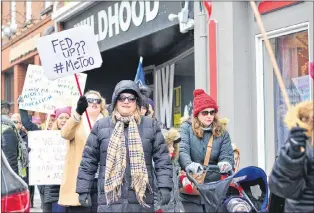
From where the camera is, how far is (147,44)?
44.4 feet

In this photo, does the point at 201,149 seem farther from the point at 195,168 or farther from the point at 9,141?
the point at 9,141

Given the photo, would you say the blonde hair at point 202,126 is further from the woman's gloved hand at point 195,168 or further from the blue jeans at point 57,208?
the blue jeans at point 57,208

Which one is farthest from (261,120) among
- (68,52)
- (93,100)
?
(68,52)

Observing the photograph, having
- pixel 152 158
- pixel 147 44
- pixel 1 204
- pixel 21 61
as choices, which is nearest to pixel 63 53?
pixel 152 158

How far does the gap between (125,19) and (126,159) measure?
302 inches

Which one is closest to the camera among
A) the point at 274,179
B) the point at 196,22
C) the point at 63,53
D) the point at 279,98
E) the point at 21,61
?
the point at 274,179

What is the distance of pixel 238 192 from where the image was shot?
5.59 m

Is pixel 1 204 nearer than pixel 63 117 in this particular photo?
Yes

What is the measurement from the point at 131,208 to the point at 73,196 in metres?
1.39

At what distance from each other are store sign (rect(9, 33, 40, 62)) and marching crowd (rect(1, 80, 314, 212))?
1103 centimetres

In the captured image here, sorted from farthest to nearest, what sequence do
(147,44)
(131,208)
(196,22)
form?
1. (147,44)
2. (196,22)
3. (131,208)

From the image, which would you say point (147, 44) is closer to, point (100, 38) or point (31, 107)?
point (100, 38)

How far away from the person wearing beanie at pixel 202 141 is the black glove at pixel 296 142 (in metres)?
2.48

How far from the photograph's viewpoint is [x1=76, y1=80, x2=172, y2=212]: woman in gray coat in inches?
220
